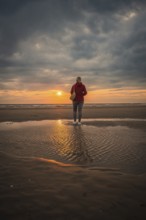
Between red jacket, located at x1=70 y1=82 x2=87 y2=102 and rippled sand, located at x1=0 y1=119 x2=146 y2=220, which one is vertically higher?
red jacket, located at x1=70 y1=82 x2=87 y2=102

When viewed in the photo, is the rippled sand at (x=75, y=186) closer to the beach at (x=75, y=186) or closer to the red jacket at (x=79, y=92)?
the beach at (x=75, y=186)

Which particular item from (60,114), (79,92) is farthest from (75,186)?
(60,114)

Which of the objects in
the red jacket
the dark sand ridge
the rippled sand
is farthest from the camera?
the dark sand ridge

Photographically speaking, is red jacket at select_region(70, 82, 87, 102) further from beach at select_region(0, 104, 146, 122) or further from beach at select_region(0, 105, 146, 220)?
beach at select_region(0, 105, 146, 220)

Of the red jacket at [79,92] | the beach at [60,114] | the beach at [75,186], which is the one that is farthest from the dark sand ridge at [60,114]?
the beach at [75,186]

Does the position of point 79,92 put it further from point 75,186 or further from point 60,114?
point 60,114

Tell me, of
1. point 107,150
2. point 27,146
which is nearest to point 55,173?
point 107,150

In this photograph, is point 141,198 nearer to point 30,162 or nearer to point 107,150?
point 30,162

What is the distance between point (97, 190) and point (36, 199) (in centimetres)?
79

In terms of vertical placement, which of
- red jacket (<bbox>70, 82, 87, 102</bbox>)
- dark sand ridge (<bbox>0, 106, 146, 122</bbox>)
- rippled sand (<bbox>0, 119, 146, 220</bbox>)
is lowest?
rippled sand (<bbox>0, 119, 146, 220</bbox>)

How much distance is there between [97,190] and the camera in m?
2.48

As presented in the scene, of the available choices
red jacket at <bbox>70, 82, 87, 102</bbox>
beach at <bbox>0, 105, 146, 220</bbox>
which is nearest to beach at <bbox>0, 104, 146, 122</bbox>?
red jacket at <bbox>70, 82, 87, 102</bbox>

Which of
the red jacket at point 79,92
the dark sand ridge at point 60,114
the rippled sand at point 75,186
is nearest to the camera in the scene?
the rippled sand at point 75,186

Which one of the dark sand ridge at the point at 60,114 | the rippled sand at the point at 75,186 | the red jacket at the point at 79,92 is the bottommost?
the rippled sand at the point at 75,186
